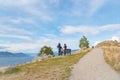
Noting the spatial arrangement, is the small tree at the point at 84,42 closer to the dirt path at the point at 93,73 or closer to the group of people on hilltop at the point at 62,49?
the group of people on hilltop at the point at 62,49

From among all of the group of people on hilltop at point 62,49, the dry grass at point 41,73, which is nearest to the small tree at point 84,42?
the group of people on hilltop at point 62,49

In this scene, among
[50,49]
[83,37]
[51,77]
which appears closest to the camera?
[51,77]

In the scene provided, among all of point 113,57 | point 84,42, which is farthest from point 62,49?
point 84,42

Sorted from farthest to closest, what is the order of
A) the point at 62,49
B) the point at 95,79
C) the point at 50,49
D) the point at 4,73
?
the point at 50,49 < the point at 62,49 < the point at 4,73 < the point at 95,79

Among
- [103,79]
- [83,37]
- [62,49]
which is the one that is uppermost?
[83,37]

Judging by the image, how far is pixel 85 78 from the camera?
58.5 ft

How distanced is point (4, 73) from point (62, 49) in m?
24.6

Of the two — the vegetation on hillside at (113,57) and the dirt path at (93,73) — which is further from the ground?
the vegetation on hillside at (113,57)

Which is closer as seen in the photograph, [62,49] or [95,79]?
[95,79]

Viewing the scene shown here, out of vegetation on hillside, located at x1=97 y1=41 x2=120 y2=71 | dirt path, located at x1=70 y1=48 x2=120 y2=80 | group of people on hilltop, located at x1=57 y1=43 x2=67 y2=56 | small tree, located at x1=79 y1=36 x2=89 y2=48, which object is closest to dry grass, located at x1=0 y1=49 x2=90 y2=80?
dirt path, located at x1=70 y1=48 x2=120 y2=80

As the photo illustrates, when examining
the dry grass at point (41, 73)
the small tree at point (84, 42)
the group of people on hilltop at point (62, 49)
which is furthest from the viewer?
the small tree at point (84, 42)

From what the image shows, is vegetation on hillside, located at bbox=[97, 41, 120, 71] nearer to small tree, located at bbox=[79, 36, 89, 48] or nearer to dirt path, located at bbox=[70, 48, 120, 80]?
dirt path, located at bbox=[70, 48, 120, 80]

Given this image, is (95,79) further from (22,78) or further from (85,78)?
(22,78)

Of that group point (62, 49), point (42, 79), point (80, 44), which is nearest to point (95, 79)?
point (42, 79)
